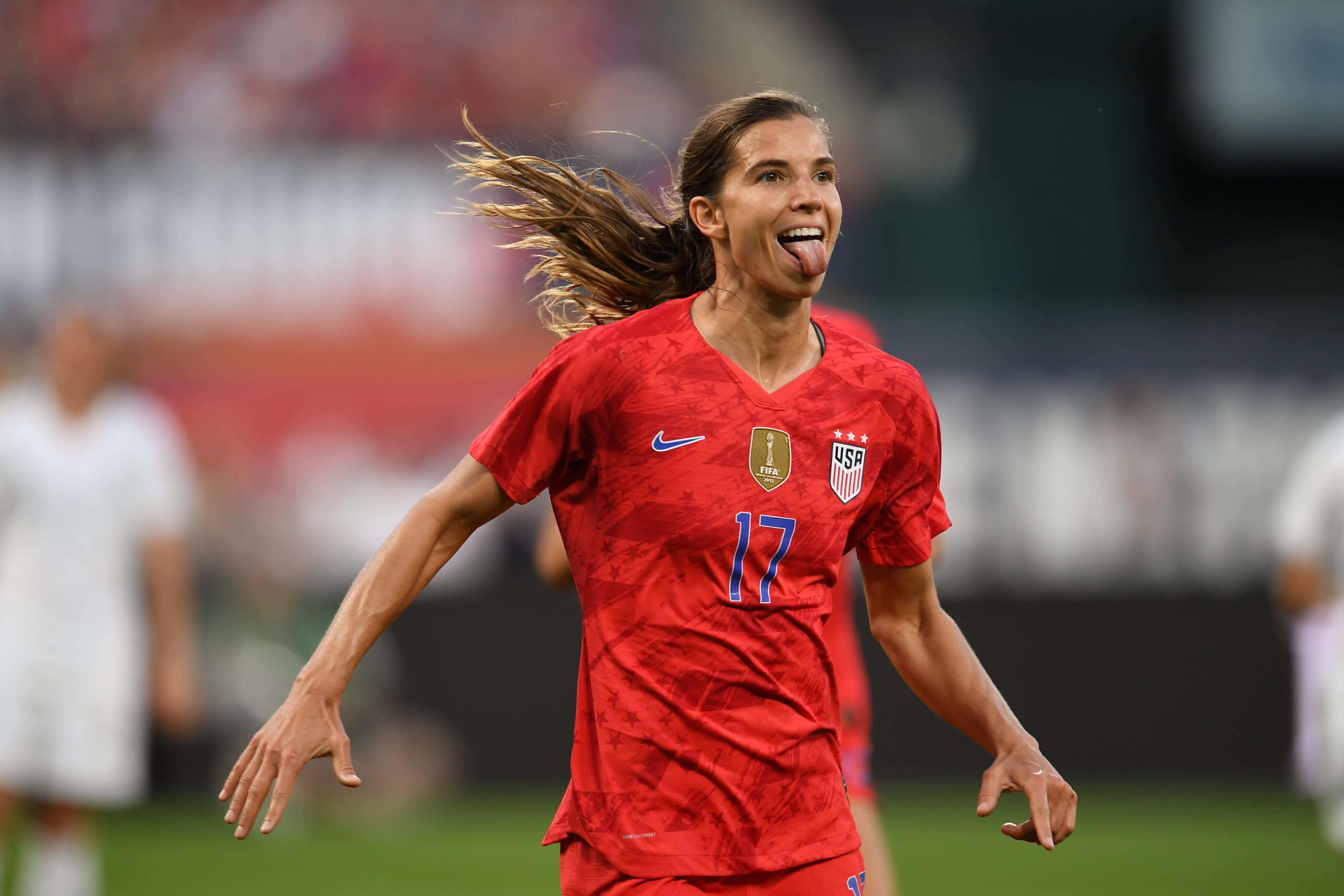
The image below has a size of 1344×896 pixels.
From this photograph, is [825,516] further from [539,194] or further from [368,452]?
[368,452]

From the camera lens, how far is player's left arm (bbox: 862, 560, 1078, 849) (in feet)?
11.8

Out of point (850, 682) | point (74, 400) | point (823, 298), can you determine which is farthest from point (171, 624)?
point (823, 298)

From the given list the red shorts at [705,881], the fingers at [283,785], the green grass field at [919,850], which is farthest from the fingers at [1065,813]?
the green grass field at [919,850]

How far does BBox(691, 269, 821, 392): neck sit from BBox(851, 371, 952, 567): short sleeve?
0.23 meters

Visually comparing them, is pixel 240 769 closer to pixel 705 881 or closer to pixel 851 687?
pixel 705 881

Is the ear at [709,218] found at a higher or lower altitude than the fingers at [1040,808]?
higher

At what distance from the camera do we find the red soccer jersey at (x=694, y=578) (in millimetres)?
3350

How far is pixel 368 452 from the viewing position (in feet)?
45.7

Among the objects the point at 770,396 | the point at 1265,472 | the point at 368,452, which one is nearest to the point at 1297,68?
the point at 1265,472

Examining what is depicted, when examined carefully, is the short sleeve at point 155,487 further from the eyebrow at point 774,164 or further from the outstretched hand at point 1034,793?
the outstretched hand at point 1034,793

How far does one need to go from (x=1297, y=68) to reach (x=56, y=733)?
13823mm

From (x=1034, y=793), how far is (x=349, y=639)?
4.68ft

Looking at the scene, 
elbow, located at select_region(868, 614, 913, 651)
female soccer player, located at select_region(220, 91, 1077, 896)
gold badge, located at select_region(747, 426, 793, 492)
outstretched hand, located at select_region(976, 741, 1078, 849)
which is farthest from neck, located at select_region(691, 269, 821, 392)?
outstretched hand, located at select_region(976, 741, 1078, 849)

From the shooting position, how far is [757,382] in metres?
3.51
